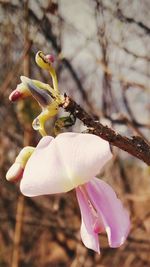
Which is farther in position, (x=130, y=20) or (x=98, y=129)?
(x=130, y=20)

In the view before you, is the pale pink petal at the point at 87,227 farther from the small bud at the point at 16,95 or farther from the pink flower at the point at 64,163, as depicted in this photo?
the small bud at the point at 16,95

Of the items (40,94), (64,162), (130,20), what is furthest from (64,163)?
(130,20)

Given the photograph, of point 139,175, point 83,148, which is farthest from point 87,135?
point 139,175

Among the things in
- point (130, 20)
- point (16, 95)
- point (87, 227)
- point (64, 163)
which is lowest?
point (87, 227)

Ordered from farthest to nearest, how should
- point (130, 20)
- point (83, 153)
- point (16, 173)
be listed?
point (130, 20) < point (16, 173) < point (83, 153)

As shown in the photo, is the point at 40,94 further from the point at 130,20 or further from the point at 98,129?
the point at 130,20

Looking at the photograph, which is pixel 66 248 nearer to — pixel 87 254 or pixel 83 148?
pixel 87 254
